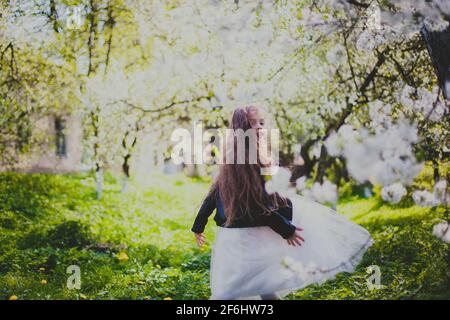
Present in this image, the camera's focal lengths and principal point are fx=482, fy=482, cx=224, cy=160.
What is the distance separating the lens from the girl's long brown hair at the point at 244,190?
15.3 feet

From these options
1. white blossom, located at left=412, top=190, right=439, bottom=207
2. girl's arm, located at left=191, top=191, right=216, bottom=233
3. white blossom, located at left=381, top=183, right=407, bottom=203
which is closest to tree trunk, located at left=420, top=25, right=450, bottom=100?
white blossom, located at left=412, top=190, right=439, bottom=207

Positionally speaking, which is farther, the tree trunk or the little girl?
the tree trunk

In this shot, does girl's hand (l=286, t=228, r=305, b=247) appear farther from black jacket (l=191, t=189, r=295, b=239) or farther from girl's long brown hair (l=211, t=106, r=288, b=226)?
girl's long brown hair (l=211, t=106, r=288, b=226)

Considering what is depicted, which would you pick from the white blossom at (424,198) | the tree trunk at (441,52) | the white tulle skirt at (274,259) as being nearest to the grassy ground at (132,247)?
the white blossom at (424,198)

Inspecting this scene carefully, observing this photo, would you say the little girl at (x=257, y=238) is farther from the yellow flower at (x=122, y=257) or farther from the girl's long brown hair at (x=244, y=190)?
the yellow flower at (x=122, y=257)

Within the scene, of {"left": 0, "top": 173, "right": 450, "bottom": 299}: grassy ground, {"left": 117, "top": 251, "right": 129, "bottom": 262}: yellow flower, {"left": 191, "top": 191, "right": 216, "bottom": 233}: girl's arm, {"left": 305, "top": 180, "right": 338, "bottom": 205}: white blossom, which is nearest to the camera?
{"left": 191, "top": 191, "right": 216, "bottom": 233}: girl's arm

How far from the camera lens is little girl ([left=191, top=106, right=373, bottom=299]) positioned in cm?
466

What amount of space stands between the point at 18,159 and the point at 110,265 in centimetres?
480

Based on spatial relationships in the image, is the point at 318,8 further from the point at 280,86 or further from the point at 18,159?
the point at 18,159

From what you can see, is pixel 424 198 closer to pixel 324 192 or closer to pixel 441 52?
pixel 441 52

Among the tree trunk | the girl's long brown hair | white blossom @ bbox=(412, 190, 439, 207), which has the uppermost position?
the tree trunk

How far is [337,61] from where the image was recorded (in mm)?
7789

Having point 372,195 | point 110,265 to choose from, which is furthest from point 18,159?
point 372,195
